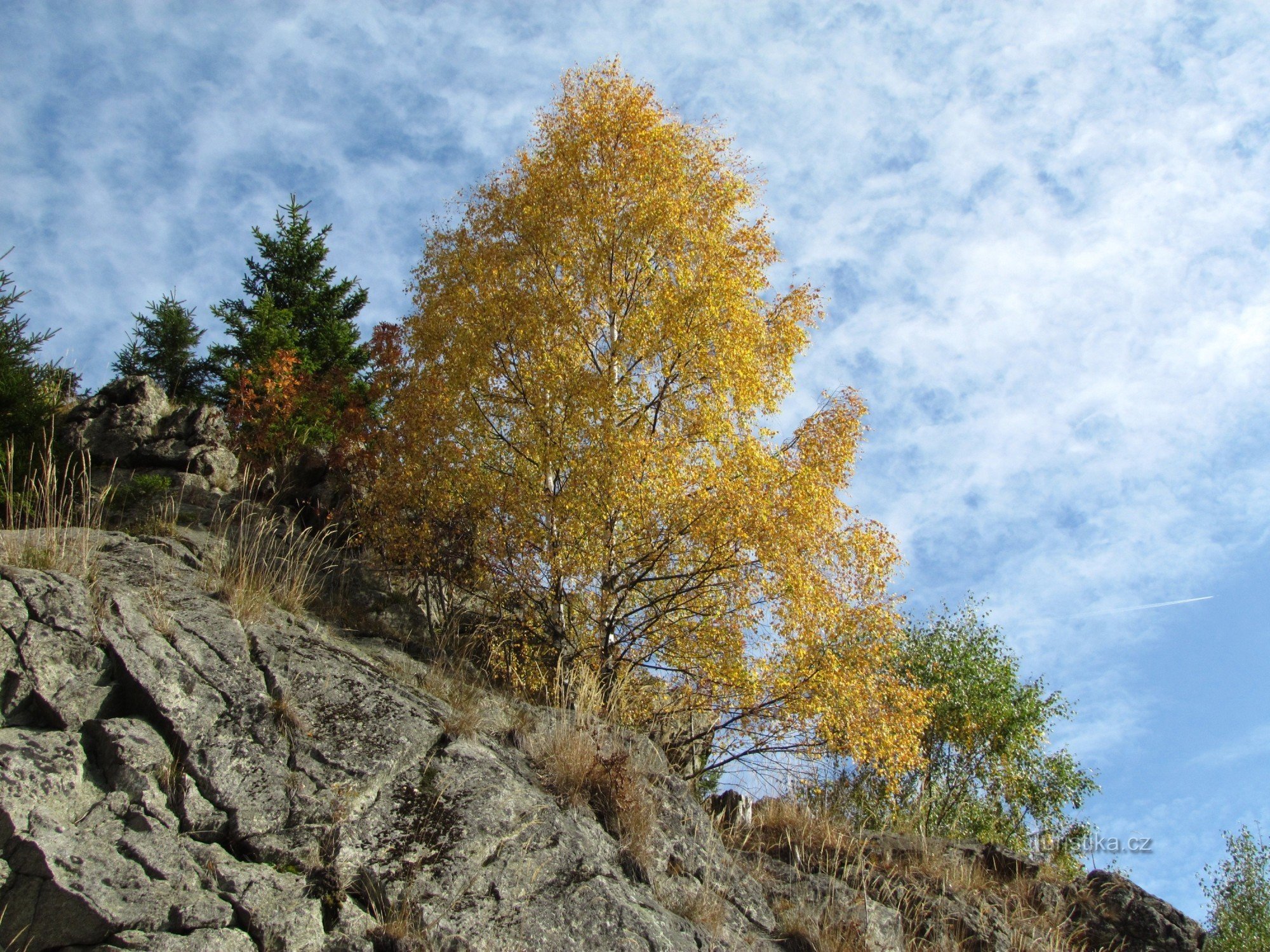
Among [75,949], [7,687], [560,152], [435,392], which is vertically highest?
[560,152]

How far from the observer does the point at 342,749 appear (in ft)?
26.8

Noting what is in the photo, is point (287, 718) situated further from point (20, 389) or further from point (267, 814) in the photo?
point (20, 389)

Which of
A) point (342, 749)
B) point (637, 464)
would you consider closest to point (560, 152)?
point (637, 464)

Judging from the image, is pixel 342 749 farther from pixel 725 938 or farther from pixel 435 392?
pixel 435 392

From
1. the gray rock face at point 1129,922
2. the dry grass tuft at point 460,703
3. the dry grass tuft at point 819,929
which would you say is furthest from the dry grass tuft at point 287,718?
the gray rock face at point 1129,922

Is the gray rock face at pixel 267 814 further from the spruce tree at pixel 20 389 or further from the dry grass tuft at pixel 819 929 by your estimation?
the spruce tree at pixel 20 389

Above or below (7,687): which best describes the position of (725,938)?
below

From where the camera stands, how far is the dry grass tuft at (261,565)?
998 centimetres

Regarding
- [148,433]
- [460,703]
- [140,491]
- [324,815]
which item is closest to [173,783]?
[324,815]

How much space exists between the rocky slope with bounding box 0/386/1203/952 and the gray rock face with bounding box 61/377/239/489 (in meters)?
5.20

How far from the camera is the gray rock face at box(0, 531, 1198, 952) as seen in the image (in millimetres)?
6367

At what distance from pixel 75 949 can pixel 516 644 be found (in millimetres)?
7481

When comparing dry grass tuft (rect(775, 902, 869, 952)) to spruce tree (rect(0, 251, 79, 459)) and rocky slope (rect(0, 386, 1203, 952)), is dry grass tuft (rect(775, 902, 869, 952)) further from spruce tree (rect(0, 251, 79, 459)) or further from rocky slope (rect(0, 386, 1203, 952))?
spruce tree (rect(0, 251, 79, 459))

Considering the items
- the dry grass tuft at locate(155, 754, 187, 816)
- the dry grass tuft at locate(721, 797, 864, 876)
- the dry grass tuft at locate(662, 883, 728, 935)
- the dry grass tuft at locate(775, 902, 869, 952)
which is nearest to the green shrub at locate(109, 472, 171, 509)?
the dry grass tuft at locate(155, 754, 187, 816)
